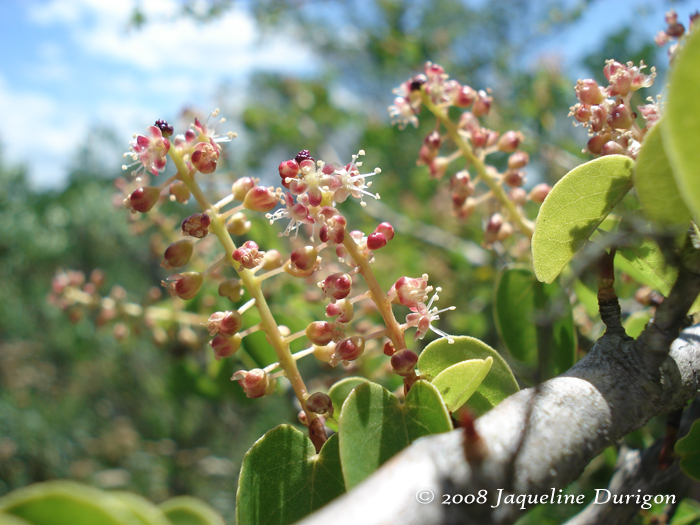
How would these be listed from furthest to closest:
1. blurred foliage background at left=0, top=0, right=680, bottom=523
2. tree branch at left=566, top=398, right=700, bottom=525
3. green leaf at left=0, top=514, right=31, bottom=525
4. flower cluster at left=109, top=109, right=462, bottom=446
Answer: blurred foliage background at left=0, top=0, right=680, bottom=523 → tree branch at left=566, top=398, right=700, bottom=525 → flower cluster at left=109, top=109, right=462, bottom=446 → green leaf at left=0, top=514, right=31, bottom=525

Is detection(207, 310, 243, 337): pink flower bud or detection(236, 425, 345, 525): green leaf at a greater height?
detection(207, 310, 243, 337): pink flower bud

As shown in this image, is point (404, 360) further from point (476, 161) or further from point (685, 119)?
point (476, 161)

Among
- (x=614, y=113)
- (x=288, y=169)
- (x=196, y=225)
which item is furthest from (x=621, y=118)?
(x=196, y=225)

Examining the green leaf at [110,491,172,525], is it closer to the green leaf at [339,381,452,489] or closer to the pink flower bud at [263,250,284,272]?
the green leaf at [339,381,452,489]

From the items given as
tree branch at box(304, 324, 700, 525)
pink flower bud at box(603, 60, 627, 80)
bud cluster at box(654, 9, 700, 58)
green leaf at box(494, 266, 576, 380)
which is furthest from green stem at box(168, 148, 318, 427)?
bud cluster at box(654, 9, 700, 58)

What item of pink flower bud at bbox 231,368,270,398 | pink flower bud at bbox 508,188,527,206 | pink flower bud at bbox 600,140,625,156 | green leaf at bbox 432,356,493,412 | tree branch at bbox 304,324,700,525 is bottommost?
tree branch at bbox 304,324,700,525

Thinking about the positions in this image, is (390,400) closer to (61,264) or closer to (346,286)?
(346,286)

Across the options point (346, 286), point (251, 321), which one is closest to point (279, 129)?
point (251, 321)
